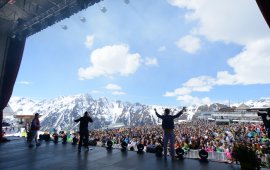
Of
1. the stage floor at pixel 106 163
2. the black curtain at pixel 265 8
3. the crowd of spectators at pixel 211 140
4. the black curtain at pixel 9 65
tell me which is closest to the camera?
the stage floor at pixel 106 163

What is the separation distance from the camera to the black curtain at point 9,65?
39.3 feet

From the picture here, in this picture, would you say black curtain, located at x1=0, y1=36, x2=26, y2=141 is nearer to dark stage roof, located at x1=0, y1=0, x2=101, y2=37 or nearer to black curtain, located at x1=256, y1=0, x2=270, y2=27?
dark stage roof, located at x1=0, y1=0, x2=101, y2=37

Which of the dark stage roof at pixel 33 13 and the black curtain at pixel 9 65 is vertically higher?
the dark stage roof at pixel 33 13

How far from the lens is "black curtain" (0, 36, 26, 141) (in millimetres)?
11969

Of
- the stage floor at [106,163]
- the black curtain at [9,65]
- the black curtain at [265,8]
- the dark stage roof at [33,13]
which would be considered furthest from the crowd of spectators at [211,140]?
the dark stage roof at [33,13]

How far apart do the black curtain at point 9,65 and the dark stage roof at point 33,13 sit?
0.53 metres

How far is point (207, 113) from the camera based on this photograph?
109 m

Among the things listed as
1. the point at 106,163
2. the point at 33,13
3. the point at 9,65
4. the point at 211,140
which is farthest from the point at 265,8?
the point at 211,140

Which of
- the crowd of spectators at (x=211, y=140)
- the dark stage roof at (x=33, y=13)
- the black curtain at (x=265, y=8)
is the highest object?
the dark stage roof at (x=33, y=13)

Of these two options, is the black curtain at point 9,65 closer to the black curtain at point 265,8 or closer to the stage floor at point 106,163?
the stage floor at point 106,163

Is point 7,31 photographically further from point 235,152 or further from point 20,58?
point 235,152

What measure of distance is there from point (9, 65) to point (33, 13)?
3.28 m

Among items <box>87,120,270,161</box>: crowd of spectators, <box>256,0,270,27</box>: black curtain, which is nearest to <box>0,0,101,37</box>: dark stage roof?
<box>256,0,270,27</box>: black curtain

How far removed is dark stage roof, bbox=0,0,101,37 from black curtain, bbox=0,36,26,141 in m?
0.53
